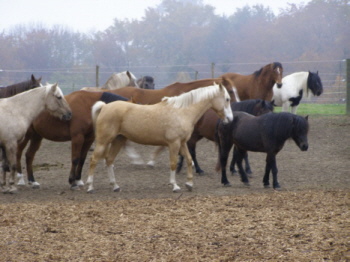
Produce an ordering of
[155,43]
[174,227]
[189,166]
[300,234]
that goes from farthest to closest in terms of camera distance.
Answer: [155,43], [189,166], [174,227], [300,234]

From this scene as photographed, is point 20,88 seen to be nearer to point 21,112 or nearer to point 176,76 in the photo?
point 21,112

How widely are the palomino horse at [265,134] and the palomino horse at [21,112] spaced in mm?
2399

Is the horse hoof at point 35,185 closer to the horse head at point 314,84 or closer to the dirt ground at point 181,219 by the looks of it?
the dirt ground at point 181,219

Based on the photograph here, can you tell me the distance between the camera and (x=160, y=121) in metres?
7.80

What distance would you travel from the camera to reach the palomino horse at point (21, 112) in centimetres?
762

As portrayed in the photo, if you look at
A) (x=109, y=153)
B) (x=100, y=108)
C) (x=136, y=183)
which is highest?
(x=100, y=108)

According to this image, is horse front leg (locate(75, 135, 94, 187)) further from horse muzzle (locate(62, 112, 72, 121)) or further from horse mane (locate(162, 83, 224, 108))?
horse mane (locate(162, 83, 224, 108))

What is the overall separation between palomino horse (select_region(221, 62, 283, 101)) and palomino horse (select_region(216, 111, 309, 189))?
3.78 meters

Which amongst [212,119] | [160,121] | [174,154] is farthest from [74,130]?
[212,119]

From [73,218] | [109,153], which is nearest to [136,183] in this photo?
[109,153]

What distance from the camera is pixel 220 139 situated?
8.41m

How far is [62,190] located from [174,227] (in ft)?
10.5

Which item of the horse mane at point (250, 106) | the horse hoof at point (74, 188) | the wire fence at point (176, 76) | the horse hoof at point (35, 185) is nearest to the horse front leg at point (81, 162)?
the horse hoof at point (74, 188)

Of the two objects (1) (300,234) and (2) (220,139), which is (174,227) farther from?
(2) (220,139)
